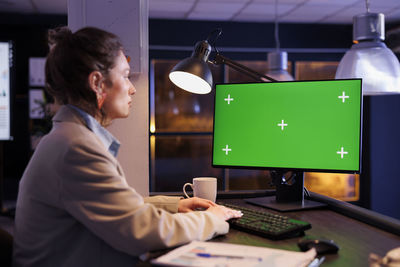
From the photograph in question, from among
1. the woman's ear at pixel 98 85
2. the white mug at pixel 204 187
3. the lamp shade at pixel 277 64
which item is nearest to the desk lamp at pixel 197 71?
the white mug at pixel 204 187

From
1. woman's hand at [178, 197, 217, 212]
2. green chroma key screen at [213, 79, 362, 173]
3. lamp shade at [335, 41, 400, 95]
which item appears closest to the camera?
woman's hand at [178, 197, 217, 212]

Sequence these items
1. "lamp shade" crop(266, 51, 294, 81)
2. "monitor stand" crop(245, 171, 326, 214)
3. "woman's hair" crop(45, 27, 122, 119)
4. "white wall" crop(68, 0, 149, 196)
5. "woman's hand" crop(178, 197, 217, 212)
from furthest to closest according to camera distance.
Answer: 1. "lamp shade" crop(266, 51, 294, 81)
2. "white wall" crop(68, 0, 149, 196)
3. "monitor stand" crop(245, 171, 326, 214)
4. "woman's hand" crop(178, 197, 217, 212)
5. "woman's hair" crop(45, 27, 122, 119)

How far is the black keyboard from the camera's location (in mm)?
1133

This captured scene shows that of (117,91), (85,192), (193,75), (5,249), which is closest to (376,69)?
(193,75)

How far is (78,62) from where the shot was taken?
1.09 metres

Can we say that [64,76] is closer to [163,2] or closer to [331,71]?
[163,2]

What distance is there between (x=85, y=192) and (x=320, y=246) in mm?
596

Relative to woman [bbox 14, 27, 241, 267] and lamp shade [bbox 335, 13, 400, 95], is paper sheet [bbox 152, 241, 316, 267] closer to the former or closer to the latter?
woman [bbox 14, 27, 241, 267]

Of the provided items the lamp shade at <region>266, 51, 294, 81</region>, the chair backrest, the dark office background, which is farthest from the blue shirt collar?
the dark office background

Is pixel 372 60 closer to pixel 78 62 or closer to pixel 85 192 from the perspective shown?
pixel 78 62

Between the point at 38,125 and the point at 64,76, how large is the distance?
392 cm

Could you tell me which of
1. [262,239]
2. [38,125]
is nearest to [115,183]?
[262,239]

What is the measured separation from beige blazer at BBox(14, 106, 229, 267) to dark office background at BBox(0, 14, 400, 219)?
4.10 m

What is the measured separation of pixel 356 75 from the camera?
1922 millimetres
